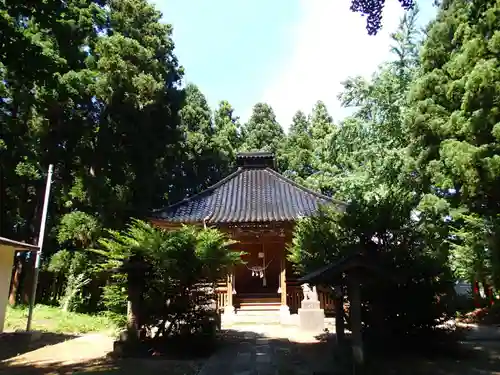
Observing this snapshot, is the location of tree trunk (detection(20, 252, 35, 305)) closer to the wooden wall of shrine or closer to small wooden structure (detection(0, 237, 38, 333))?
small wooden structure (detection(0, 237, 38, 333))

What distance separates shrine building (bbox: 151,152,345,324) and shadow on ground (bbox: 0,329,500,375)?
4805 millimetres

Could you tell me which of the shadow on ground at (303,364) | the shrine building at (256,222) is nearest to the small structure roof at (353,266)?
the shadow on ground at (303,364)

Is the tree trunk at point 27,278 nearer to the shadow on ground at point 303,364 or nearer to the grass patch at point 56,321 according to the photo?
the grass patch at point 56,321

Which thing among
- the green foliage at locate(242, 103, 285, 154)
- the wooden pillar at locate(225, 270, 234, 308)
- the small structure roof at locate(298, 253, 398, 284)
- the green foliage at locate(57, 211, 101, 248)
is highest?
the green foliage at locate(242, 103, 285, 154)

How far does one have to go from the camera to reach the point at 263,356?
7.94 m

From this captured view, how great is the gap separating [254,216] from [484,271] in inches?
300

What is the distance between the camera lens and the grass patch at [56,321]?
41.7 feet

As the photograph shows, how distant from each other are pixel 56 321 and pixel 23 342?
3562 millimetres

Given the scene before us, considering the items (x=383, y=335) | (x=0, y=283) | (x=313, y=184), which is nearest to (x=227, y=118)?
(x=313, y=184)

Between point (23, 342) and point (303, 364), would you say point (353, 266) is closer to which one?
point (303, 364)

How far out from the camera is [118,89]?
57.9ft

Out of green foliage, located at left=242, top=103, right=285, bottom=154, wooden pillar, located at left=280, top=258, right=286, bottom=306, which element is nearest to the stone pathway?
wooden pillar, located at left=280, top=258, right=286, bottom=306

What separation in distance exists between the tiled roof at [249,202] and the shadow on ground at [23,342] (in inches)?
215

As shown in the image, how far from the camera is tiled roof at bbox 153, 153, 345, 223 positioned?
48.4ft
